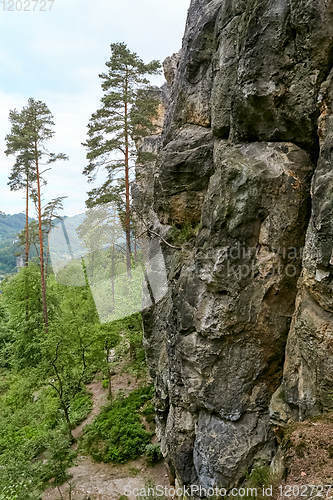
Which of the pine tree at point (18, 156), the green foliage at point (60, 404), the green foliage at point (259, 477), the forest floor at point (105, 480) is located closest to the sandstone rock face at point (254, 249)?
the green foliage at point (259, 477)

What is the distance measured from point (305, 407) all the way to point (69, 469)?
9038mm

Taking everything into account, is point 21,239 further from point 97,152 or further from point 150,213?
point 150,213

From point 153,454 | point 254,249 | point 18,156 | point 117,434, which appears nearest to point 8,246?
point 18,156

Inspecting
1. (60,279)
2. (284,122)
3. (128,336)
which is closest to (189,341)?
→ (284,122)

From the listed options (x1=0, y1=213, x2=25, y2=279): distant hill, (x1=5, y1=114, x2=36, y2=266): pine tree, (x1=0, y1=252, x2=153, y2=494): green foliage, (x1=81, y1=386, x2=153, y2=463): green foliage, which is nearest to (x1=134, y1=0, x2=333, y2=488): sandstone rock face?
(x1=81, y1=386, x2=153, y2=463): green foliage

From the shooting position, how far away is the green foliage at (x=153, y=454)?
10.5m

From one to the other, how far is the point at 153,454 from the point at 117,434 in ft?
Result: 5.32

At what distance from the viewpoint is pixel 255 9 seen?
5.84 meters

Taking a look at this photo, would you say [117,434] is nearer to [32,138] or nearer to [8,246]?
[32,138]

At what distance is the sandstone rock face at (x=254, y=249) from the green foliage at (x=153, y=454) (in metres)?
3.11

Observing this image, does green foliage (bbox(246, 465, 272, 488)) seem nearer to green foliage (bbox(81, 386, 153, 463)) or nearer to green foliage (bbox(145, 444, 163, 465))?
green foliage (bbox(145, 444, 163, 465))

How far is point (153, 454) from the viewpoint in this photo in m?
10.5

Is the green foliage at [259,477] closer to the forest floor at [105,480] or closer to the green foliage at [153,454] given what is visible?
the forest floor at [105,480]

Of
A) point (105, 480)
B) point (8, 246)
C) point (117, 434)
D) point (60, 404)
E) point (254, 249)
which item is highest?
point (254, 249)
